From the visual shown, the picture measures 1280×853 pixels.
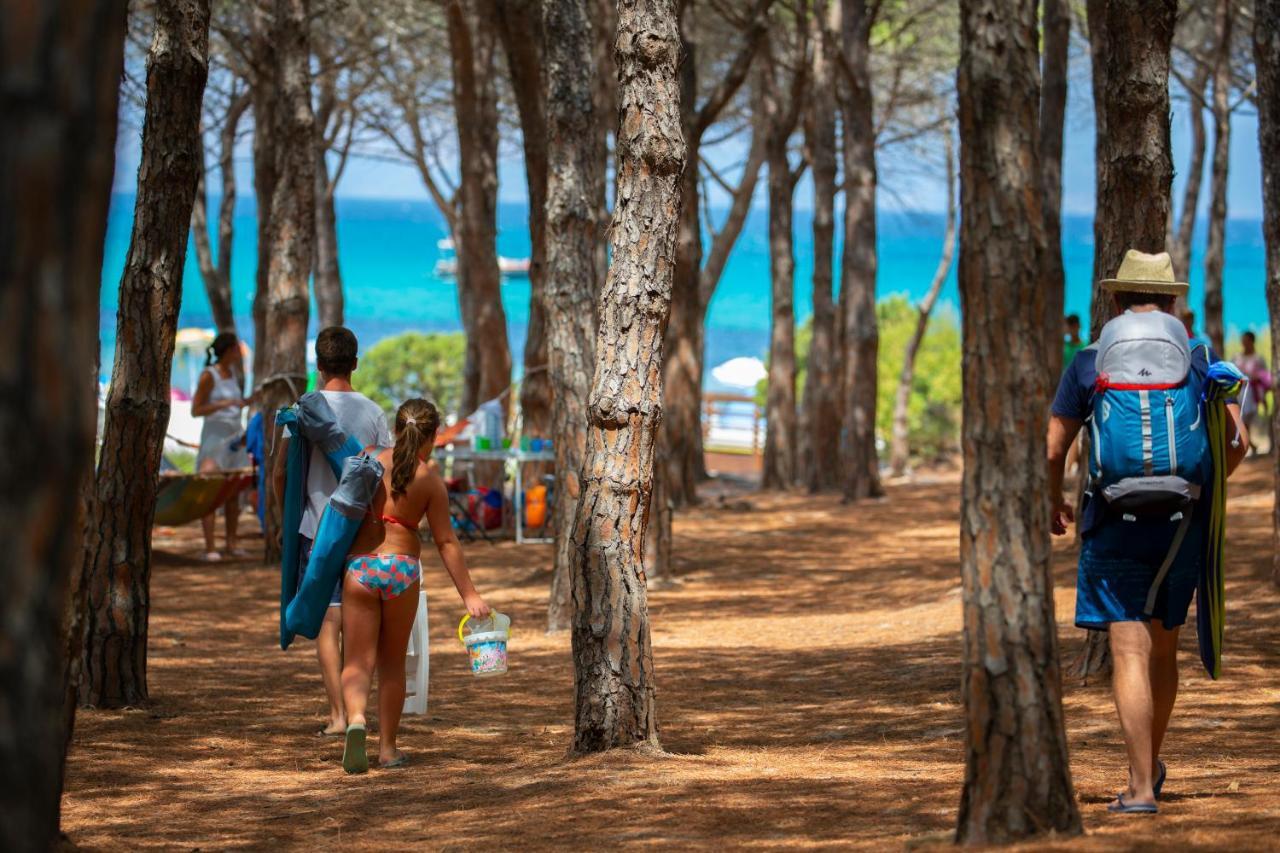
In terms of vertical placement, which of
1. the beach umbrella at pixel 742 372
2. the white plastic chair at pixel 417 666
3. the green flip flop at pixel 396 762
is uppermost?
the beach umbrella at pixel 742 372

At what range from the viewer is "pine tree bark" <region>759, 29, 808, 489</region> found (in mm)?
23000

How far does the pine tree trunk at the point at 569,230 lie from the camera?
9930 millimetres

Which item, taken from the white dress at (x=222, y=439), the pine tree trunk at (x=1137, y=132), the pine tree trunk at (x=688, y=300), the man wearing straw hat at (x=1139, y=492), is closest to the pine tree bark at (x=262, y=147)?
the white dress at (x=222, y=439)

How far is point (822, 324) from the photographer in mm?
22891

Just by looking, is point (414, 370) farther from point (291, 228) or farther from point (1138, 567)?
point (1138, 567)

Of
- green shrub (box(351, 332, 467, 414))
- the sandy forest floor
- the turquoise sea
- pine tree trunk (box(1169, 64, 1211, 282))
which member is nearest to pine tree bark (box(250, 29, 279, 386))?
the sandy forest floor

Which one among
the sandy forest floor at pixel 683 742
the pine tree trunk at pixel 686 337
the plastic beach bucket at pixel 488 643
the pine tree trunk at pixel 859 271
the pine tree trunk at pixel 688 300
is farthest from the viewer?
the pine tree trunk at pixel 859 271

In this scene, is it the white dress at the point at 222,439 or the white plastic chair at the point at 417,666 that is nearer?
the white plastic chair at the point at 417,666

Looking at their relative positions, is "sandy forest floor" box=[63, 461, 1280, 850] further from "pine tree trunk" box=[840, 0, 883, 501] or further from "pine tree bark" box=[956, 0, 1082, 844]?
"pine tree trunk" box=[840, 0, 883, 501]

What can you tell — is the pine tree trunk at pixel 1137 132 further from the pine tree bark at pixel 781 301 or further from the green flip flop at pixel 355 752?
the pine tree bark at pixel 781 301

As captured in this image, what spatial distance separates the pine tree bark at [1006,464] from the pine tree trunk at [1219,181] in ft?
60.2

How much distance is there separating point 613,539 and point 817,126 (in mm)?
15456

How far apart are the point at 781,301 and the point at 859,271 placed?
323 cm

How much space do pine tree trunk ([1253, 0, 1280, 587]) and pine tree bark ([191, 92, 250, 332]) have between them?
15108mm
